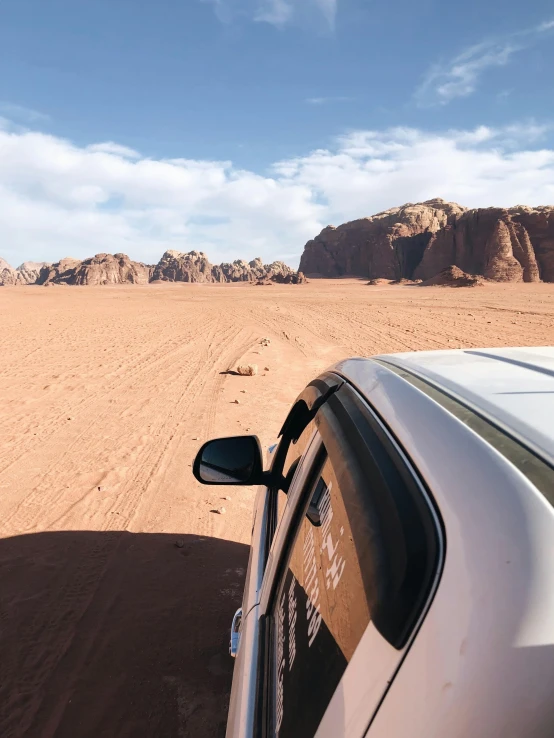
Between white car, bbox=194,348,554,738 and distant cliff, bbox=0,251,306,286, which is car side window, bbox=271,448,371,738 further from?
distant cliff, bbox=0,251,306,286

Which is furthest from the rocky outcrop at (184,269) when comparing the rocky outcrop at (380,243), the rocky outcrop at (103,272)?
the rocky outcrop at (380,243)

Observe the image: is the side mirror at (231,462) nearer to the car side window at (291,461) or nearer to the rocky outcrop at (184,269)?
the car side window at (291,461)

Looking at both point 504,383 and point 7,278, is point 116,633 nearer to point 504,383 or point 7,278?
point 504,383

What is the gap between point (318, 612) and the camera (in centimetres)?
107

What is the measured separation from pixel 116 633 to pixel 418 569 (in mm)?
2724

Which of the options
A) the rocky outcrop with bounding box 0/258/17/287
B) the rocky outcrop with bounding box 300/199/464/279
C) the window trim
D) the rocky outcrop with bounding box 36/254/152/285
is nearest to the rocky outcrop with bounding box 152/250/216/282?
the rocky outcrop with bounding box 36/254/152/285

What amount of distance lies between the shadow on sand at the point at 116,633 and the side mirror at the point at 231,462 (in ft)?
4.19

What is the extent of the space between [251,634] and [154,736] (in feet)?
3.95

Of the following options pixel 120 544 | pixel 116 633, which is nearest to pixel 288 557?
pixel 116 633

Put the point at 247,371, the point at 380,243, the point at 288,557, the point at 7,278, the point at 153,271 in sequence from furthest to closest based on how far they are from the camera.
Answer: the point at 7,278
the point at 153,271
the point at 380,243
the point at 247,371
the point at 288,557

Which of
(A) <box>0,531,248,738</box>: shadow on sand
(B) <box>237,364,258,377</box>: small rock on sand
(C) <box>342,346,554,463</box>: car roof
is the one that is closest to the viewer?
(C) <box>342,346,554,463</box>: car roof

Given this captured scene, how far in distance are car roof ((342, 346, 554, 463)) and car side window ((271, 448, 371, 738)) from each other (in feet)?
Result: 1.05

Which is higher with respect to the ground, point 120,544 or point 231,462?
point 231,462

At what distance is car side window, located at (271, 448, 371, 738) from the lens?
87 centimetres
